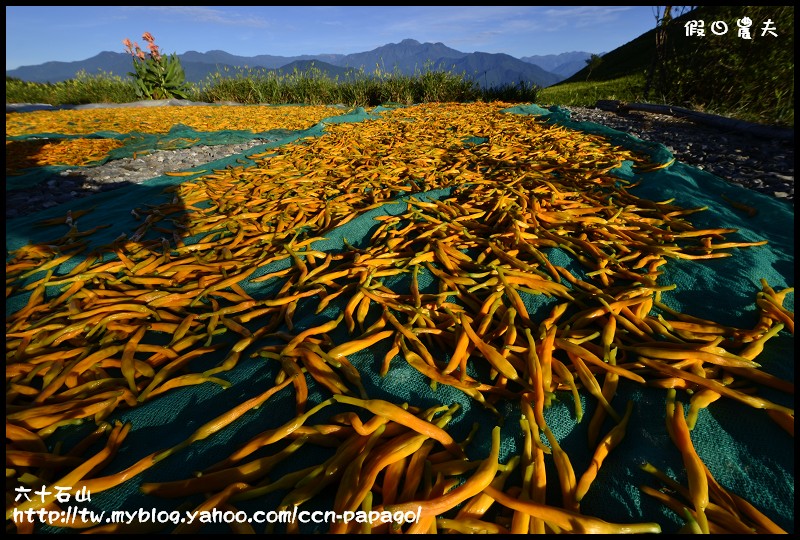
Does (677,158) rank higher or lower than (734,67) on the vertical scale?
lower

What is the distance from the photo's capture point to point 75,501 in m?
0.92

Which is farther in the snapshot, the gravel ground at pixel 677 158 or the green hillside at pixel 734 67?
the green hillside at pixel 734 67

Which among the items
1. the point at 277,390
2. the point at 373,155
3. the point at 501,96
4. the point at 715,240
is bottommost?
the point at 277,390

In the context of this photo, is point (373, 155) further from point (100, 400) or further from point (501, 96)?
point (501, 96)

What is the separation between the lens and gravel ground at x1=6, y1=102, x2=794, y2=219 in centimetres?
317

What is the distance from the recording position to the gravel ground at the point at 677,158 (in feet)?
10.4

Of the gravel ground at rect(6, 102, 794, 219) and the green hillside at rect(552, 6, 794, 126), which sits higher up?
the green hillside at rect(552, 6, 794, 126)

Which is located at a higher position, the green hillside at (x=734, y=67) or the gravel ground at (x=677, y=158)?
the green hillside at (x=734, y=67)

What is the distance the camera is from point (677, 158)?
155 inches

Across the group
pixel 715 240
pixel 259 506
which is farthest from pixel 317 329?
pixel 715 240

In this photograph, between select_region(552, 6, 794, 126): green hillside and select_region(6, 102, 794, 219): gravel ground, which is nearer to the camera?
select_region(6, 102, 794, 219): gravel ground

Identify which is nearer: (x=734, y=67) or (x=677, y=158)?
(x=677, y=158)

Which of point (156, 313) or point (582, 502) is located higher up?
point (156, 313)

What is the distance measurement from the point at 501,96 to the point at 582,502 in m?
14.4
